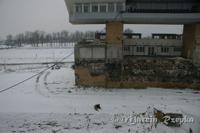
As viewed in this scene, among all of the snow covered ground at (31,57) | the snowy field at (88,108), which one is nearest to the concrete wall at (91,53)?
the snowy field at (88,108)

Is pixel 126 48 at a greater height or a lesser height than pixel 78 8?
lesser

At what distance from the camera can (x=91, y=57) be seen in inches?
927

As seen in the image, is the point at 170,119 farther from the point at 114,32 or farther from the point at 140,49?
the point at 140,49

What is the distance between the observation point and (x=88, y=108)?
17094 mm

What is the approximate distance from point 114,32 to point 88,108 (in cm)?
1086

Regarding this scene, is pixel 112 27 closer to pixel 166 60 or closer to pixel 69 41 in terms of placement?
pixel 166 60

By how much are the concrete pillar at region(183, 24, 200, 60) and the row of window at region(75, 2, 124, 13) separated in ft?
31.6

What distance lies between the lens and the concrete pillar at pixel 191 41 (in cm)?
2369

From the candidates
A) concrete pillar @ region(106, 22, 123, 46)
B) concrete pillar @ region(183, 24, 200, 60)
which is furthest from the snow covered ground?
concrete pillar @ region(183, 24, 200, 60)

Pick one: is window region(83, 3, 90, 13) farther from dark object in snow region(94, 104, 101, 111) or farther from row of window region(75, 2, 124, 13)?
dark object in snow region(94, 104, 101, 111)

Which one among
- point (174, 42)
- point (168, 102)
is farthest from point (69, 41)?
point (168, 102)

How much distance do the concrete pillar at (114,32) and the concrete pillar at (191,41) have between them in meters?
9.14

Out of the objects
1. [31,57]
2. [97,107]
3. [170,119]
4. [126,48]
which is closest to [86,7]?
[126,48]

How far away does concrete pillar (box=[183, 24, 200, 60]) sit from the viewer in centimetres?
2369
